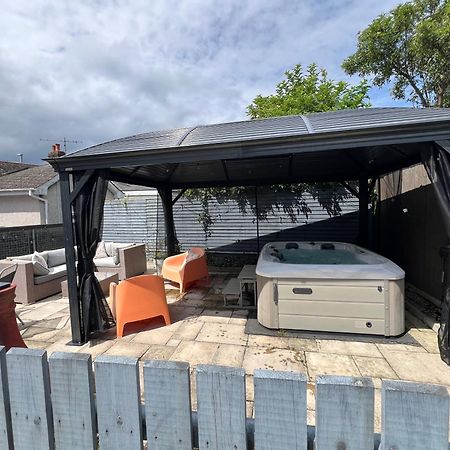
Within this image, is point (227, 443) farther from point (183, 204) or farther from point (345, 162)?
point (183, 204)

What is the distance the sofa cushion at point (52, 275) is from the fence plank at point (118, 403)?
16.3ft

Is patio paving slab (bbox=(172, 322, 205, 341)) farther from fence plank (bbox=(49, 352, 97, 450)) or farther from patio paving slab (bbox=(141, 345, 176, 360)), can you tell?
fence plank (bbox=(49, 352, 97, 450))

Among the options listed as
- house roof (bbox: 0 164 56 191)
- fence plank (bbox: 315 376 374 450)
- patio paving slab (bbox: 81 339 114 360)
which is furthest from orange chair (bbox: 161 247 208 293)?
house roof (bbox: 0 164 56 191)

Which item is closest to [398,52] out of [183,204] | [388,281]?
[183,204]

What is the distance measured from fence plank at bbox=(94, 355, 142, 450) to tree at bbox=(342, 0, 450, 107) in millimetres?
9897

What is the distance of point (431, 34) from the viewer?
7238 millimetres

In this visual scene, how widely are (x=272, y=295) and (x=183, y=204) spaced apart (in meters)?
5.41

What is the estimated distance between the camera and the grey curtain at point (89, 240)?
3.49 meters

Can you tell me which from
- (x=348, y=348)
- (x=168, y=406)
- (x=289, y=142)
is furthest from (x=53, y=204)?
(x=168, y=406)

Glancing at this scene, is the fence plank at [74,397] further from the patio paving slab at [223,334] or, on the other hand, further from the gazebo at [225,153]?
the gazebo at [225,153]

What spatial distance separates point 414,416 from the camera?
31.0 inches

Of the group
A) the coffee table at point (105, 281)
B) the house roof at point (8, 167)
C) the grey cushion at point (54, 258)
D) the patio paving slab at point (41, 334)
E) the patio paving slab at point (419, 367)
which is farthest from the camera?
the house roof at point (8, 167)

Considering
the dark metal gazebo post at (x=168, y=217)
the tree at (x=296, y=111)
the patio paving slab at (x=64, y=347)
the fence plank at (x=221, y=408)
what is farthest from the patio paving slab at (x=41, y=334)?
the tree at (x=296, y=111)

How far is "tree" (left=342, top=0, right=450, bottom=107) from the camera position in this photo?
24.2 ft
